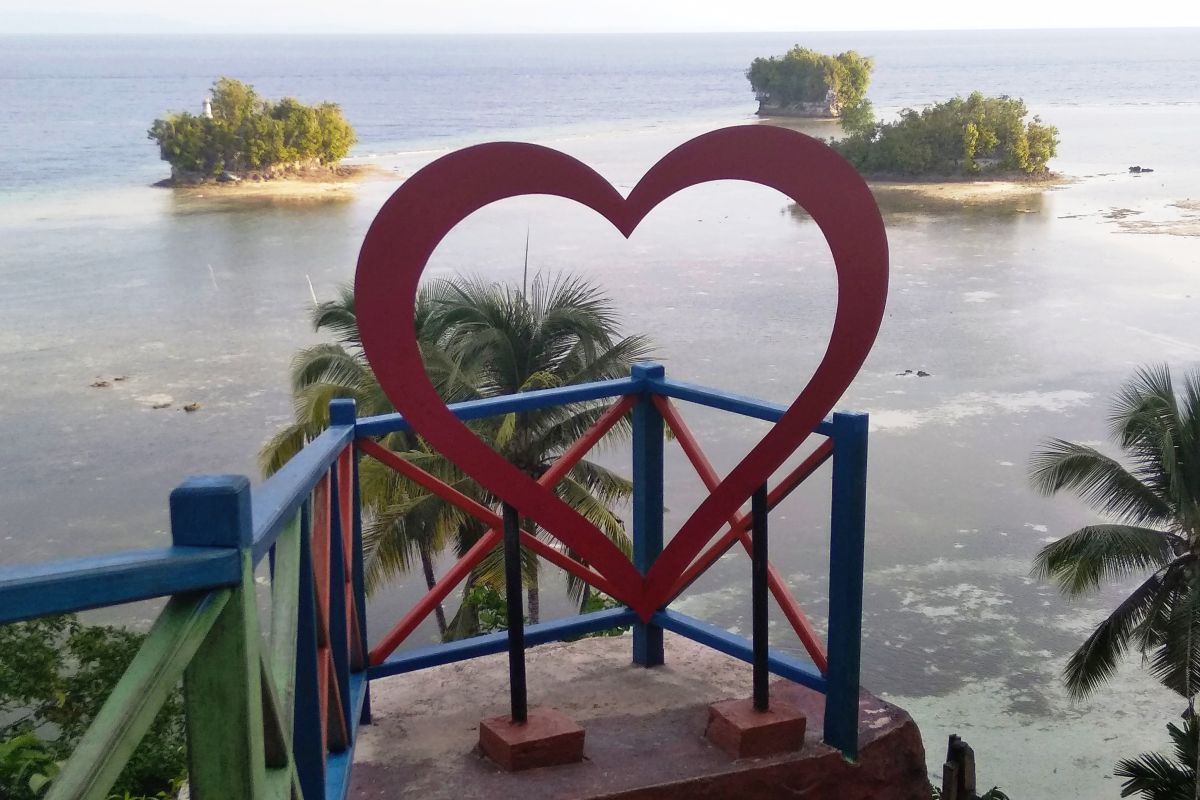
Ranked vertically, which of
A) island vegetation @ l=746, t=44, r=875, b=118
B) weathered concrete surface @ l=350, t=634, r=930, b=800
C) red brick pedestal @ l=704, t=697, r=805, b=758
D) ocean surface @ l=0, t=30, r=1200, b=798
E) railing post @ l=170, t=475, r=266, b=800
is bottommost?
ocean surface @ l=0, t=30, r=1200, b=798

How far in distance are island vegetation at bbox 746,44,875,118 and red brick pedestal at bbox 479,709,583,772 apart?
107 meters

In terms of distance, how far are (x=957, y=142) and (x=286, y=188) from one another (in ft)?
133

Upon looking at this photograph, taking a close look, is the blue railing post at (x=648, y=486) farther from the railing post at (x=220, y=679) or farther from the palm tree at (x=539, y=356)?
the palm tree at (x=539, y=356)

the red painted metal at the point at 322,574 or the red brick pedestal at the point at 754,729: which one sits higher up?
the red painted metal at the point at 322,574

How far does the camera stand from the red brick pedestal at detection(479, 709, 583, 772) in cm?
395

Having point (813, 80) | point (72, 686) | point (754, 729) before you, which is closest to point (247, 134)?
point (813, 80)

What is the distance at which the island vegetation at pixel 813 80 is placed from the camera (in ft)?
351

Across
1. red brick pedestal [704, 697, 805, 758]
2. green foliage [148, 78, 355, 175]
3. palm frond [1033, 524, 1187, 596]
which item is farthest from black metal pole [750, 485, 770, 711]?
green foliage [148, 78, 355, 175]

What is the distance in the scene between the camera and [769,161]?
412 centimetres

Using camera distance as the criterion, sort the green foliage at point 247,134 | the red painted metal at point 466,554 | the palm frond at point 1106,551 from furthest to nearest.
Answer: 1. the green foliage at point 247,134
2. the palm frond at point 1106,551
3. the red painted metal at point 466,554

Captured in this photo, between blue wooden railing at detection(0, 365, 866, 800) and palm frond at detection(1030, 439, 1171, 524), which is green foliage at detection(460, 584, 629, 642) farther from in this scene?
blue wooden railing at detection(0, 365, 866, 800)

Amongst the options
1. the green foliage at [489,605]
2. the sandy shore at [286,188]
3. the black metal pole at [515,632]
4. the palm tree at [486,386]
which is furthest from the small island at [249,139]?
the black metal pole at [515,632]

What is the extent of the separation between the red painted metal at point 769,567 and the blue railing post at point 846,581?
8cm

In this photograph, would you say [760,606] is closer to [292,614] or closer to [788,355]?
[292,614]
